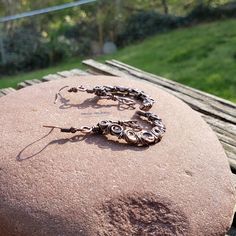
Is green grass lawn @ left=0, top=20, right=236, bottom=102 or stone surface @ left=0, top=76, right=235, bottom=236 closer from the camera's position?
stone surface @ left=0, top=76, right=235, bottom=236

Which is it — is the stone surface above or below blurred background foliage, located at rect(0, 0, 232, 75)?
above

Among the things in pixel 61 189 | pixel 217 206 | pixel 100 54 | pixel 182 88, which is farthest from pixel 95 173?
pixel 100 54

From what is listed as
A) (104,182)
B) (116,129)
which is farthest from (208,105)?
(104,182)

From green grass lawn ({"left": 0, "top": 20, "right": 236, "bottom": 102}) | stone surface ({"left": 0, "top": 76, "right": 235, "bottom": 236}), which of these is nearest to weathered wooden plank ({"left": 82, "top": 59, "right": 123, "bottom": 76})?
green grass lawn ({"left": 0, "top": 20, "right": 236, "bottom": 102})

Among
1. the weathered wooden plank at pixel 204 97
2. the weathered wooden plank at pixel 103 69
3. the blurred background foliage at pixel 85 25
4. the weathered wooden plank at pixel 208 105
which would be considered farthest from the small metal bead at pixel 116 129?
the blurred background foliage at pixel 85 25

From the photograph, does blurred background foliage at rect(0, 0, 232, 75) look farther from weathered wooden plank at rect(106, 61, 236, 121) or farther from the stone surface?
the stone surface

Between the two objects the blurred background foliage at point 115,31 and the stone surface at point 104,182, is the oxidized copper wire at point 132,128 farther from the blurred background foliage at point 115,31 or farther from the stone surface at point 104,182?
the blurred background foliage at point 115,31

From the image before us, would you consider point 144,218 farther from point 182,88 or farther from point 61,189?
point 182,88

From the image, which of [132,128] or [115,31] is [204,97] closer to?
[132,128]
